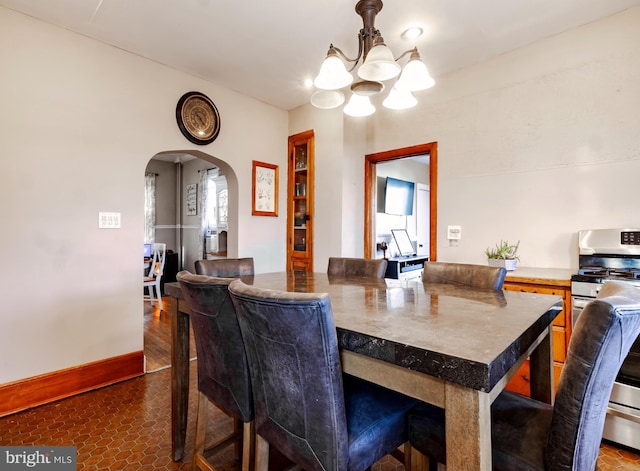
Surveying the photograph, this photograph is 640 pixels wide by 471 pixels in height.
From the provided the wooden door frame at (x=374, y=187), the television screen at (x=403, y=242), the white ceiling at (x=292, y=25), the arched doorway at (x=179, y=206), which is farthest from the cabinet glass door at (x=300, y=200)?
the arched doorway at (x=179, y=206)

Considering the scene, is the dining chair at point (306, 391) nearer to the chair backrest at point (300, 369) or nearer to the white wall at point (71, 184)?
the chair backrest at point (300, 369)

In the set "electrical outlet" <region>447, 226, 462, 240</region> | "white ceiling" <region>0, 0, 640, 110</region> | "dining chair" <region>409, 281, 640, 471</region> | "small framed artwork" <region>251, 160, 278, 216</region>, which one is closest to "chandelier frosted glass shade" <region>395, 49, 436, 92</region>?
"white ceiling" <region>0, 0, 640, 110</region>

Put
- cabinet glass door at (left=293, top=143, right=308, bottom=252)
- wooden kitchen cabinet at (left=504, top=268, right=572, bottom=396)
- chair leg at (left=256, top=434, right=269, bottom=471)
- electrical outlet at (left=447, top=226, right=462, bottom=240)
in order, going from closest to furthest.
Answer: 1. chair leg at (left=256, top=434, right=269, bottom=471)
2. wooden kitchen cabinet at (left=504, top=268, right=572, bottom=396)
3. electrical outlet at (left=447, top=226, right=462, bottom=240)
4. cabinet glass door at (left=293, top=143, right=308, bottom=252)

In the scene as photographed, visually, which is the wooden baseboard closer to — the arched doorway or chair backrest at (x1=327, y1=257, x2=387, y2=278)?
chair backrest at (x1=327, y1=257, x2=387, y2=278)

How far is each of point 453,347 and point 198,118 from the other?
3153 mm

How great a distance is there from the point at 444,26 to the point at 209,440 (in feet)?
10.2

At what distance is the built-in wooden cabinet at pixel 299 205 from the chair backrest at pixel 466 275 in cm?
208

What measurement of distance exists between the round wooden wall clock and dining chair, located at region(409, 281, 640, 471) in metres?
3.15

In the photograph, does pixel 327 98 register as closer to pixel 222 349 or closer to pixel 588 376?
pixel 222 349

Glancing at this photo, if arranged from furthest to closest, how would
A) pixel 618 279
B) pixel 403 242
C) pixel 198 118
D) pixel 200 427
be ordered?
pixel 403 242
pixel 198 118
pixel 618 279
pixel 200 427

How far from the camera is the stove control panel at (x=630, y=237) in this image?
6.81 ft

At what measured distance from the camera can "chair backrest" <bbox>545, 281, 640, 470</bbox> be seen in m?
0.72

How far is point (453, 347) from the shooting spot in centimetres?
76

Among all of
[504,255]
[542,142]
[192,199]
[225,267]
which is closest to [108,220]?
[225,267]
